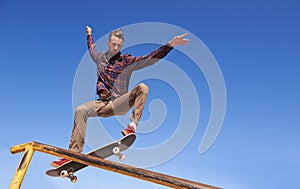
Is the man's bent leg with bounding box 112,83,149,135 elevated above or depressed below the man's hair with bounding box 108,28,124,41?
below

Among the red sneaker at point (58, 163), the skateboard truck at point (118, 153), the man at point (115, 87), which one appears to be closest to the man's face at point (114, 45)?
the man at point (115, 87)

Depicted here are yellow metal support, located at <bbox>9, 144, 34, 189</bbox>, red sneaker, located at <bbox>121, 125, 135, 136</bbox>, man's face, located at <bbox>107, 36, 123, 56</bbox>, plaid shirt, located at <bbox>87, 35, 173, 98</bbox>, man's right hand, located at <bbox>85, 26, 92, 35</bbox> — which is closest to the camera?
yellow metal support, located at <bbox>9, 144, 34, 189</bbox>

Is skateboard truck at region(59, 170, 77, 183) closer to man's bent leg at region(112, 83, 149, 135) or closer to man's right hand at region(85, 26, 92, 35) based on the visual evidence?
man's bent leg at region(112, 83, 149, 135)

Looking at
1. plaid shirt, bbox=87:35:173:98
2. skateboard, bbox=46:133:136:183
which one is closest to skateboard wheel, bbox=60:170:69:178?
skateboard, bbox=46:133:136:183

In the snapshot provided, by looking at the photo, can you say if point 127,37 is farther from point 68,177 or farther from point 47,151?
point 47,151

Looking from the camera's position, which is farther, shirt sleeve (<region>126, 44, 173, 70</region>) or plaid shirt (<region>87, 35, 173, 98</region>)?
plaid shirt (<region>87, 35, 173, 98</region>)

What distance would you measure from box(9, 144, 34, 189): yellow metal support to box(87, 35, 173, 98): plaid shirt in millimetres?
2717

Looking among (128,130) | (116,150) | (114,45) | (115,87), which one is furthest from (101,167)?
(114,45)

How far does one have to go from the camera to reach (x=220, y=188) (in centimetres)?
379

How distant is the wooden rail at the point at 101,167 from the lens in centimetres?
382

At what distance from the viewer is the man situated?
6.41 metres

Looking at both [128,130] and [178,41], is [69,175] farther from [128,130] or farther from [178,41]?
[178,41]

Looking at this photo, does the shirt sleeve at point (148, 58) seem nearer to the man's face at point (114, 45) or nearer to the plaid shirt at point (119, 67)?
the plaid shirt at point (119, 67)

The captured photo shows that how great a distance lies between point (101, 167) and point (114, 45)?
3405 millimetres
